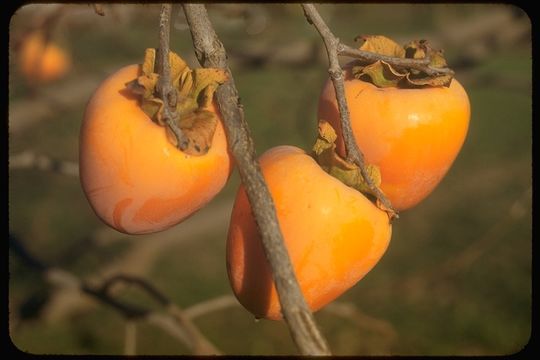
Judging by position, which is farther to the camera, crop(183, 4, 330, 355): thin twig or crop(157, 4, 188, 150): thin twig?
crop(157, 4, 188, 150): thin twig

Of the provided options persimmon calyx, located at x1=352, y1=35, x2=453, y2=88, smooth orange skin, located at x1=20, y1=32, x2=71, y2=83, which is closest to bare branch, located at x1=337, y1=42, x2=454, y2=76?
persimmon calyx, located at x1=352, y1=35, x2=453, y2=88

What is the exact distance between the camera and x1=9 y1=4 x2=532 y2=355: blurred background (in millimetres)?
2320

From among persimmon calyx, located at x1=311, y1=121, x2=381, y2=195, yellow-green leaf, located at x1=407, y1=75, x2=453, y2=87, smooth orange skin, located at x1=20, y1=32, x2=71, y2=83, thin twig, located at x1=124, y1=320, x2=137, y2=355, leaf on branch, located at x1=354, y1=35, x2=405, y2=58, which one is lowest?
smooth orange skin, located at x1=20, y1=32, x2=71, y2=83

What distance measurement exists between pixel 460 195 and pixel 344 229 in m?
4.86

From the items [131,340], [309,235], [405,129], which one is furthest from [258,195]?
[131,340]

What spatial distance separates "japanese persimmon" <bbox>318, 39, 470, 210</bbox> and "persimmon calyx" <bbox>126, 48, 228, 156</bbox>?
15 cm

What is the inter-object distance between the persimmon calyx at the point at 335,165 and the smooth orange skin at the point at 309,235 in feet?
0.04

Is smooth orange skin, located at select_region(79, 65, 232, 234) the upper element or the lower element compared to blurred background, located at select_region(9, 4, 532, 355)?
upper

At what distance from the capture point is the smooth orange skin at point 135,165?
0.70 meters

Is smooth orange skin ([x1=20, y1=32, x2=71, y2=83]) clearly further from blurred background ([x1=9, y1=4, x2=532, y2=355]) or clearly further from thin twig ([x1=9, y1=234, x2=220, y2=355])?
thin twig ([x1=9, y1=234, x2=220, y2=355])

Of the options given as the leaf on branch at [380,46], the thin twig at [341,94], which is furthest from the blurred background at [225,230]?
the thin twig at [341,94]

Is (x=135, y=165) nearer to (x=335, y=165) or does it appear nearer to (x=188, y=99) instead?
(x=188, y=99)

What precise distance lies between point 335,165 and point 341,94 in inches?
3.5

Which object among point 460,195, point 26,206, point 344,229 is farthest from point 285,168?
point 460,195
